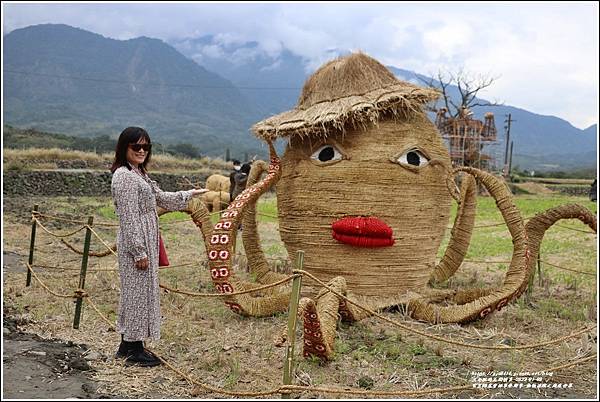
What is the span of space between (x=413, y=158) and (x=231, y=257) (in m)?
2.18

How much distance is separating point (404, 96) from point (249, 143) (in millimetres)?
160802

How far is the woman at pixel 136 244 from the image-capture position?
189 inches

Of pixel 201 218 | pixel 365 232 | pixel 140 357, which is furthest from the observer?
pixel 201 218

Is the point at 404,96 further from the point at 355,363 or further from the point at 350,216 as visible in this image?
the point at 355,363

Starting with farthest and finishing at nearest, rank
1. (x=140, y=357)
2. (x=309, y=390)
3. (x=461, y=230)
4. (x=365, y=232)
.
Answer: (x=461, y=230) < (x=365, y=232) < (x=140, y=357) < (x=309, y=390)

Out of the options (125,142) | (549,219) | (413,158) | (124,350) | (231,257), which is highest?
(413,158)

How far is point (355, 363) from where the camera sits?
16.6ft

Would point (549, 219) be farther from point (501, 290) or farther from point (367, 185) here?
point (367, 185)

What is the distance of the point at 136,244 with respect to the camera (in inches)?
189

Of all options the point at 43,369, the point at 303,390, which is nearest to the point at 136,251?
the point at 43,369

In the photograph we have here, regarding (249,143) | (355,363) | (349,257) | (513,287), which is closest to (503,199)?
(513,287)

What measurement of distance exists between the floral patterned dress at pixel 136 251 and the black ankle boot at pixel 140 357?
103mm

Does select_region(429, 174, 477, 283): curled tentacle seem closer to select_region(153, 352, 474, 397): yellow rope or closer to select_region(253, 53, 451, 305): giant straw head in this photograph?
select_region(253, 53, 451, 305): giant straw head

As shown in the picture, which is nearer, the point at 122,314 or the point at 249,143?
the point at 122,314
